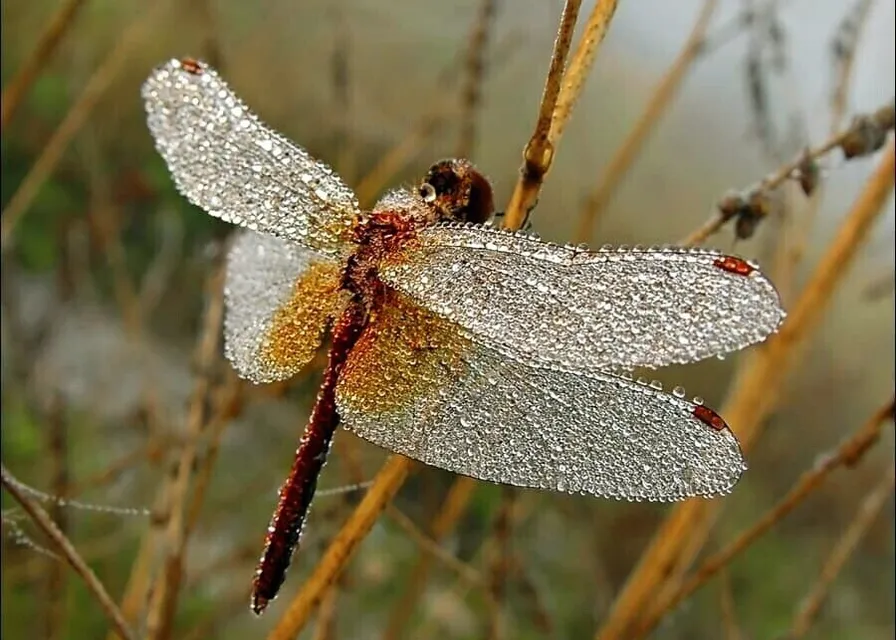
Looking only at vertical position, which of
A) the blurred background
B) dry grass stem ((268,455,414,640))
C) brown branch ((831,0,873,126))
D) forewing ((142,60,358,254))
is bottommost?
the blurred background

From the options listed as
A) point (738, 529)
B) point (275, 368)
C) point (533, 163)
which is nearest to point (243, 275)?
point (275, 368)

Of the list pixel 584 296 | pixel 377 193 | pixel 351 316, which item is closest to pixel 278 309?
pixel 351 316

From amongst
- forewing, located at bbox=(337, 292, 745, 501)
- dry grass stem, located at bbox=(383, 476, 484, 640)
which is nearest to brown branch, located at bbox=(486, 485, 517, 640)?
dry grass stem, located at bbox=(383, 476, 484, 640)

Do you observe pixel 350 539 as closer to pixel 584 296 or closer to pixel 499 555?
pixel 584 296

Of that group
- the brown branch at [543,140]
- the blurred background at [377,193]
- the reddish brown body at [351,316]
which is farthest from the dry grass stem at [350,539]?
the blurred background at [377,193]

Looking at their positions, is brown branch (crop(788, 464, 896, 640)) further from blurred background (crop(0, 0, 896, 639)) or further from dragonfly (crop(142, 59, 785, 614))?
blurred background (crop(0, 0, 896, 639))

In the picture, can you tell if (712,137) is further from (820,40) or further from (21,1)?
(21,1)
